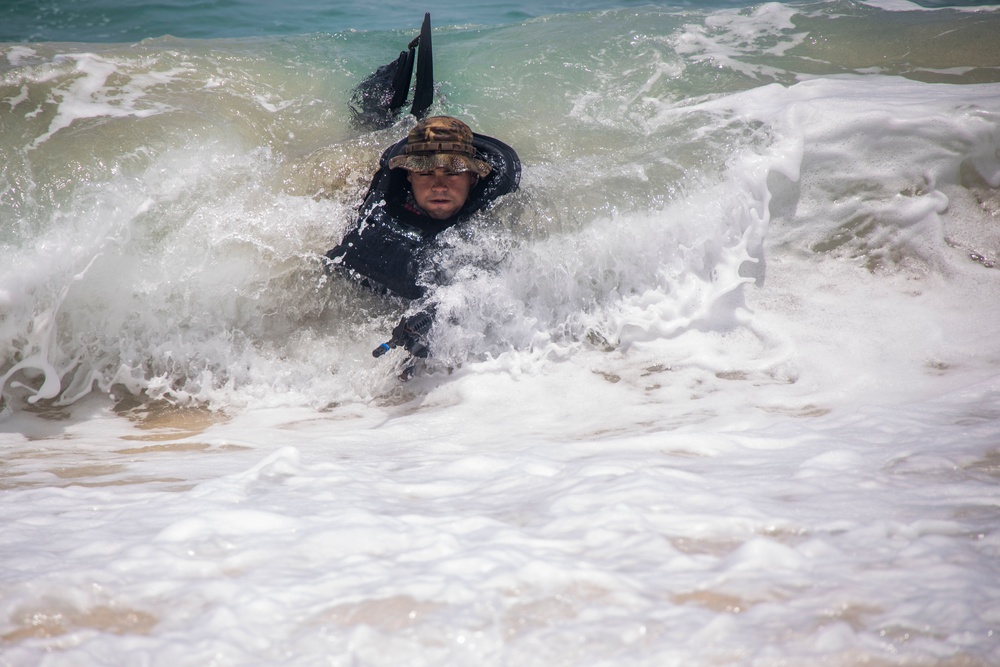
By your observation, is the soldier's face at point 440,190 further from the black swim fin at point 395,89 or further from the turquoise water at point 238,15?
the turquoise water at point 238,15

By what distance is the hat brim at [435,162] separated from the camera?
143 inches

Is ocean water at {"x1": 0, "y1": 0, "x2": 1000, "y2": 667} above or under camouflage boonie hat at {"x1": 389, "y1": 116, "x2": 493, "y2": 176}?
under

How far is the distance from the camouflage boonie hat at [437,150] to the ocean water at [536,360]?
0.37 m

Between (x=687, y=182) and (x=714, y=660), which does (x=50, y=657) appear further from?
(x=687, y=182)

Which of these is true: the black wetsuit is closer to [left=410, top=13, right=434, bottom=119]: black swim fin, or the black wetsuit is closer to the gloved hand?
the gloved hand

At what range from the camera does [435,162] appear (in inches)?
143

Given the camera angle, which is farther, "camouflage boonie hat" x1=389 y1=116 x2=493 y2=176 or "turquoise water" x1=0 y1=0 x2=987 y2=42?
"turquoise water" x1=0 y1=0 x2=987 y2=42

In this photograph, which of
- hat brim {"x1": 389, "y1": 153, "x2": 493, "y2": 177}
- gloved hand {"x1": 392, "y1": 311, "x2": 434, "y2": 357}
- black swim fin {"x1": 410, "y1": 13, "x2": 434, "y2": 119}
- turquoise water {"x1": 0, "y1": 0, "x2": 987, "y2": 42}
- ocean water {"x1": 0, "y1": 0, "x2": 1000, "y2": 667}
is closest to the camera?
ocean water {"x1": 0, "y1": 0, "x2": 1000, "y2": 667}

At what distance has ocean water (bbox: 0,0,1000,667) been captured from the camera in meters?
1.50

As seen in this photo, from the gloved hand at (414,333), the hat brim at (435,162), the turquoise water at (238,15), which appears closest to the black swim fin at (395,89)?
the hat brim at (435,162)

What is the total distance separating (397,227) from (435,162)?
1.29 ft

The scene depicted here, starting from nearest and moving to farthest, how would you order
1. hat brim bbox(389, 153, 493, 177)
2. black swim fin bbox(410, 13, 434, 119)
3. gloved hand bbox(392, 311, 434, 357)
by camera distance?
gloved hand bbox(392, 311, 434, 357)
hat brim bbox(389, 153, 493, 177)
black swim fin bbox(410, 13, 434, 119)

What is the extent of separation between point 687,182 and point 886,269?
4.08 feet

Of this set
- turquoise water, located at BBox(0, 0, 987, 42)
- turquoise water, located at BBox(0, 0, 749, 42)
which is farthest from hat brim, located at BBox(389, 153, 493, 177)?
turquoise water, located at BBox(0, 0, 749, 42)
